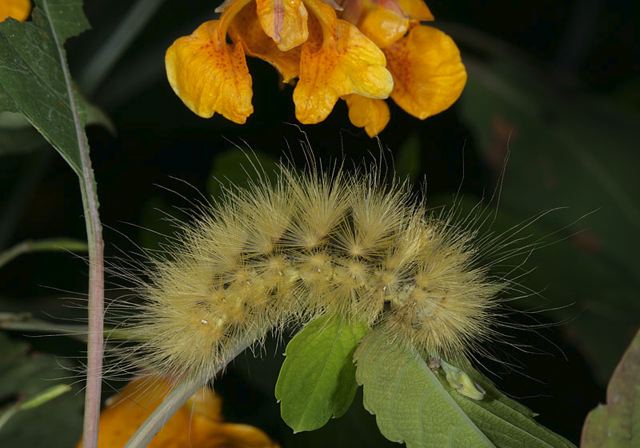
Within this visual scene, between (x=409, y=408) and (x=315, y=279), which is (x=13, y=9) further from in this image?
(x=409, y=408)

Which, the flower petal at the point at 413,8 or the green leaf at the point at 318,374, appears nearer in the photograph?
the green leaf at the point at 318,374

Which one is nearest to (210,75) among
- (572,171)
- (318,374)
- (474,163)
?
(318,374)

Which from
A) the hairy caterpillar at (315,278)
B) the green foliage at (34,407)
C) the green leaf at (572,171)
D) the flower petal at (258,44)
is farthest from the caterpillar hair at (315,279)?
the green leaf at (572,171)

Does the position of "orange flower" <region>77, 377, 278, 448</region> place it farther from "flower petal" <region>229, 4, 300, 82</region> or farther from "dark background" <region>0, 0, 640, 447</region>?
"flower petal" <region>229, 4, 300, 82</region>

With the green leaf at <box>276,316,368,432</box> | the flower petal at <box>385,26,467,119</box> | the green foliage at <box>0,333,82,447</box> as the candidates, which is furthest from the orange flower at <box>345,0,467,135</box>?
the green foliage at <box>0,333,82,447</box>

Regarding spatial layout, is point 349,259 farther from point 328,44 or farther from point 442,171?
point 442,171

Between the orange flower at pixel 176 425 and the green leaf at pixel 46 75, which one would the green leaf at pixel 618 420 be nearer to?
the orange flower at pixel 176 425
